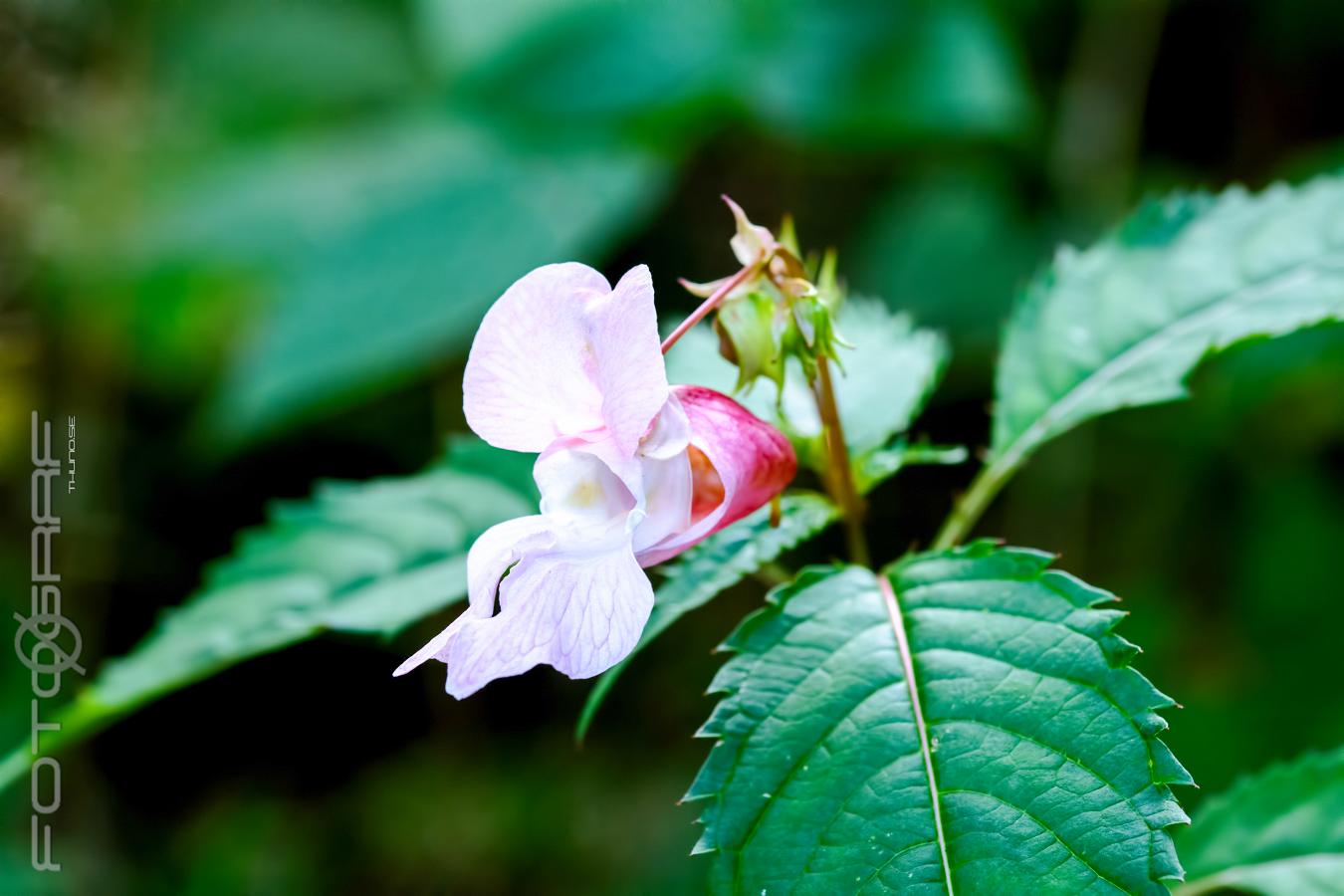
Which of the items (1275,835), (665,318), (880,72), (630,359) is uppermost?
(880,72)

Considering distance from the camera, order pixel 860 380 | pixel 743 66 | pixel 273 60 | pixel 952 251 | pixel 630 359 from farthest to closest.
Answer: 1. pixel 273 60
2. pixel 952 251
3. pixel 743 66
4. pixel 860 380
5. pixel 630 359

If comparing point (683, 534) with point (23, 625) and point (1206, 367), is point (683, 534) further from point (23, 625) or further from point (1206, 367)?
point (23, 625)

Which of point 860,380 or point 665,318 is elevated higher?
point 665,318

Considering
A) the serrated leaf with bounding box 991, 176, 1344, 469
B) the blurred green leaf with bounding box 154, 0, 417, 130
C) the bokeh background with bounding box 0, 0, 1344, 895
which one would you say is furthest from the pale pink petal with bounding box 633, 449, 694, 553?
the blurred green leaf with bounding box 154, 0, 417, 130

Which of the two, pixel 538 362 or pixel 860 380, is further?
pixel 860 380

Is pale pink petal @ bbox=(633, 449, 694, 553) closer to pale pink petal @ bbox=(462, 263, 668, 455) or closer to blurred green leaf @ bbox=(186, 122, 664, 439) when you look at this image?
pale pink petal @ bbox=(462, 263, 668, 455)

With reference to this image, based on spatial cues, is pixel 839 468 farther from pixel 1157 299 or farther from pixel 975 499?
pixel 1157 299

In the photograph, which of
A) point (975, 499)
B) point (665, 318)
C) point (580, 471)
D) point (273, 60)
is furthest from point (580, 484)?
point (273, 60)
